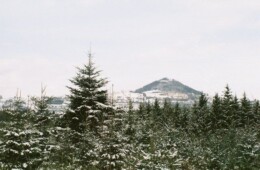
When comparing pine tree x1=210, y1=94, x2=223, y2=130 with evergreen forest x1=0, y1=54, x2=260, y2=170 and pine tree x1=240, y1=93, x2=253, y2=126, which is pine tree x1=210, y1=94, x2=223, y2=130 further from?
evergreen forest x1=0, y1=54, x2=260, y2=170

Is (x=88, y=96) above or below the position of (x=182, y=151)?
above

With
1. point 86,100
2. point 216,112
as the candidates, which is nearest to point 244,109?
point 216,112

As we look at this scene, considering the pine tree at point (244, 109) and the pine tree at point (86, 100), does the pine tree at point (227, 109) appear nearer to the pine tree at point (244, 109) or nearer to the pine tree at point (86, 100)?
the pine tree at point (244, 109)

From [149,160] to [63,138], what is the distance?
6.04 meters

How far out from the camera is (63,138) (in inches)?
747

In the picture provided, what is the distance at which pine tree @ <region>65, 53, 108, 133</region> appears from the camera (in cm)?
2114

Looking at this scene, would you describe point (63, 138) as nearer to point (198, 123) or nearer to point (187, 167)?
point (187, 167)

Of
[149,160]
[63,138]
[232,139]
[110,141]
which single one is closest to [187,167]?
[149,160]

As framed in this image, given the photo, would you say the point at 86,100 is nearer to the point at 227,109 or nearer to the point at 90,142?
the point at 90,142

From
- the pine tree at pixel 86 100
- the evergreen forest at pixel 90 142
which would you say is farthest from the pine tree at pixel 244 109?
the pine tree at pixel 86 100

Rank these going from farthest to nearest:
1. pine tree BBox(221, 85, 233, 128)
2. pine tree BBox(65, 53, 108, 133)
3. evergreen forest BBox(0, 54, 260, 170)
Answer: pine tree BBox(221, 85, 233, 128) → pine tree BBox(65, 53, 108, 133) → evergreen forest BBox(0, 54, 260, 170)

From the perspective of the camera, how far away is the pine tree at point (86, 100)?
21.1 metres

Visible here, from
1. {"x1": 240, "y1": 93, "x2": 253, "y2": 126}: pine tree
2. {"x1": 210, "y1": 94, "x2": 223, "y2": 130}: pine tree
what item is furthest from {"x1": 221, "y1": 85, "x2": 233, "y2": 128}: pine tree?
{"x1": 240, "y1": 93, "x2": 253, "y2": 126}: pine tree

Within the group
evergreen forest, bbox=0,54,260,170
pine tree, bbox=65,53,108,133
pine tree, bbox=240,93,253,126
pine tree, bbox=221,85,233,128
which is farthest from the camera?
pine tree, bbox=240,93,253,126
